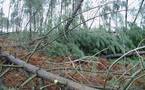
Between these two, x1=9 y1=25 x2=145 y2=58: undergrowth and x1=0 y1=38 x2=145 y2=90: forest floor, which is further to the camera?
x1=9 y1=25 x2=145 y2=58: undergrowth

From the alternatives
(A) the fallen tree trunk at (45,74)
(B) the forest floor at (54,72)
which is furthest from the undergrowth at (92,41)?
(A) the fallen tree trunk at (45,74)

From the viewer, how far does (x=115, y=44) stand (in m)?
4.47

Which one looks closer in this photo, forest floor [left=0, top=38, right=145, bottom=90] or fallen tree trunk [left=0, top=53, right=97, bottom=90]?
fallen tree trunk [left=0, top=53, right=97, bottom=90]

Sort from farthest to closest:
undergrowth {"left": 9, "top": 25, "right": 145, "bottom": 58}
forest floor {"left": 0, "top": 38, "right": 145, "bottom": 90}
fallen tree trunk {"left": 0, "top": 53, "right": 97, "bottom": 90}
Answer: undergrowth {"left": 9, "top": 25, "right": 145, "bottom": 58}, forest floor {"left": 0, "top": 38, "right": 145, "bottom": 90}, fallen tree trunk {"left": 0, "top": 53, "right": 97, "bottom": 90}

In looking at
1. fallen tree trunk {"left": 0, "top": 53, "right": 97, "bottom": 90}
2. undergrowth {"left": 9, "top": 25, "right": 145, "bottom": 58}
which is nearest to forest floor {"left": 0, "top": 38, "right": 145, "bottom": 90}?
fallen tree trunk {"left": 0, "top": 53, "right": 97, "bottom": 90}

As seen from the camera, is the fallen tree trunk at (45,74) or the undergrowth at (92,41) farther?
the undergrowth at (92,41)

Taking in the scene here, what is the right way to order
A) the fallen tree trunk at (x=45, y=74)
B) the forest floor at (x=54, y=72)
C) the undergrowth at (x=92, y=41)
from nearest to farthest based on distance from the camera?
the fallen tree trunk at (x=45, y=74), the forest floor at (x=54, y=72), the undergrowth at (x=92, y=41)

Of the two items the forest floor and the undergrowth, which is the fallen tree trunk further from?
the undergrowth

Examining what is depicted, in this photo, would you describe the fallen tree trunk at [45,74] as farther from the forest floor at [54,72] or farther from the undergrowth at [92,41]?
the undergrowth at [92,41]

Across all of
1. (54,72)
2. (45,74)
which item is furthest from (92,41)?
(45,74)

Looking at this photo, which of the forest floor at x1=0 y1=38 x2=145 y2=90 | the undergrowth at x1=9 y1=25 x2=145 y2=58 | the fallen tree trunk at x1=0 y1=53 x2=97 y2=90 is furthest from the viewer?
the undergrowth at x1=9 y1=25 x2=145 y2=58

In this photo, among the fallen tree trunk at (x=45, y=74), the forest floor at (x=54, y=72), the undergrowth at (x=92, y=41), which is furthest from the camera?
the undergrowth at (x=92, y=41)

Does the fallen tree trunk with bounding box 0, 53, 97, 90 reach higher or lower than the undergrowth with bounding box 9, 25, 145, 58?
lower

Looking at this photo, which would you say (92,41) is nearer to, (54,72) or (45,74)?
(54,72)
